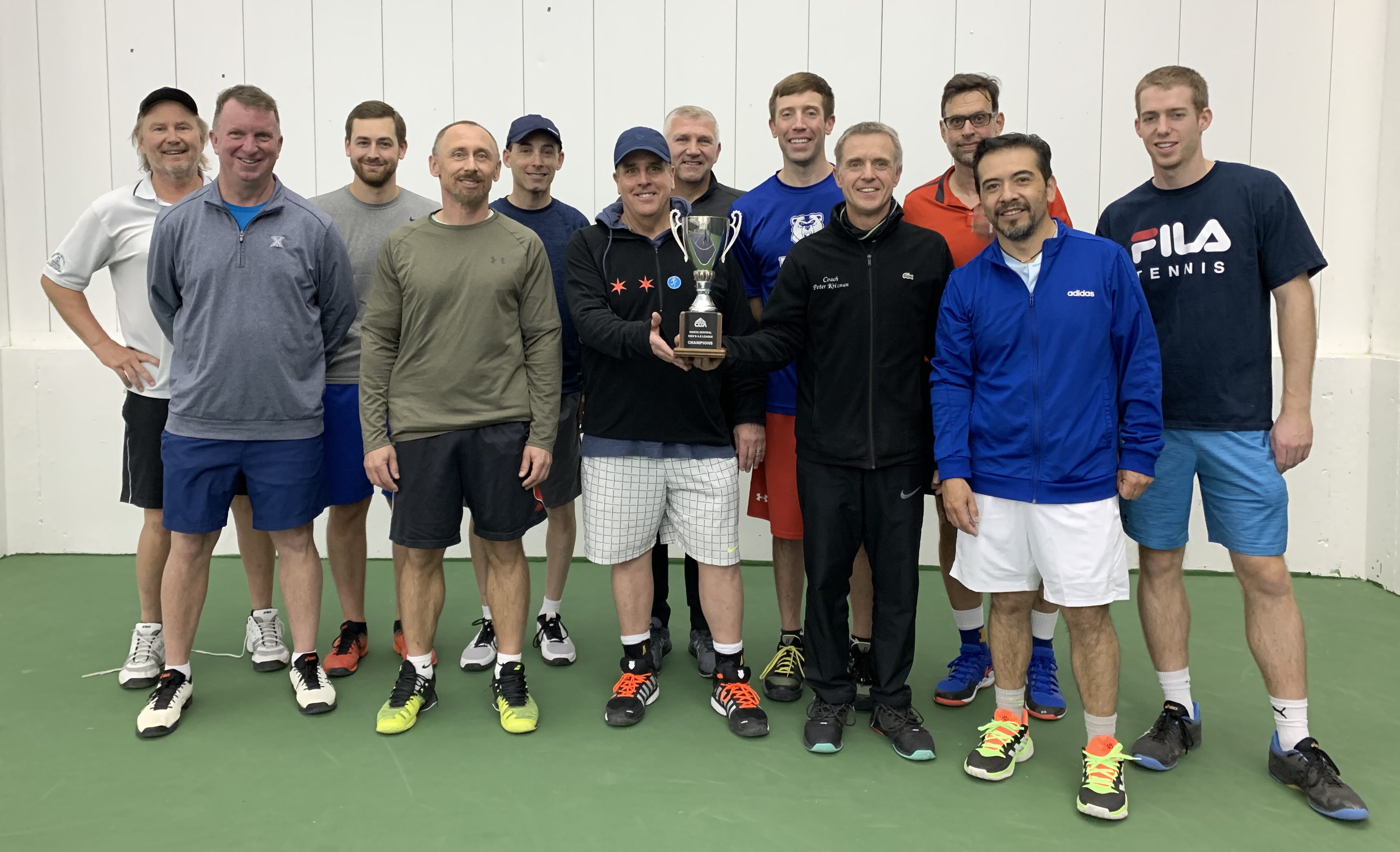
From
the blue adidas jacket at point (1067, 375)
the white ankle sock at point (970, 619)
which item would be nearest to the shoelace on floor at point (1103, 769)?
the blue adidas jacket at point (1067, 375)

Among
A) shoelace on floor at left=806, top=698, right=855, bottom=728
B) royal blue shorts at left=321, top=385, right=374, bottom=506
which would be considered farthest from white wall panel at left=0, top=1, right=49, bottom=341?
shoelace on floor at left=806, top=698, right=855, bottom=728

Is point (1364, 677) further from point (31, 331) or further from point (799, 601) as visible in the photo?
point (31, 331)

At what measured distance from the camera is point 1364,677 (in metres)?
3.42

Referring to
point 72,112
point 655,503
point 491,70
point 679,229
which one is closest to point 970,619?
point 655,503

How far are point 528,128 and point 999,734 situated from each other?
8.10 ft

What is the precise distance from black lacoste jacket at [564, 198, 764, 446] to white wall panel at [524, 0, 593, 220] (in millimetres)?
2043

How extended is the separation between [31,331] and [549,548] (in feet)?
10.7

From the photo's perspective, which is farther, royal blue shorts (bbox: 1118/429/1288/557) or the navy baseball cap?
the navy baseball cap

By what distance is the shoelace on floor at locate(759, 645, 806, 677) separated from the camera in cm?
330

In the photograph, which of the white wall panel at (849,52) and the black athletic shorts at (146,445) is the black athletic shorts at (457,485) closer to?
the black athletic shorts at (146,445)

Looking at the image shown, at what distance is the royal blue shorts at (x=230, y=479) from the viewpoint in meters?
3.04

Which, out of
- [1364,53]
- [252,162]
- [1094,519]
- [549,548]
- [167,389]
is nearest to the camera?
[1094,519]

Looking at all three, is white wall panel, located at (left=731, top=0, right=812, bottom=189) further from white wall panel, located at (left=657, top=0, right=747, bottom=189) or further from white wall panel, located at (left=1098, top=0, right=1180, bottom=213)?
white wall panel, located at (left=1098, top=0, right=1180, bottom=213)

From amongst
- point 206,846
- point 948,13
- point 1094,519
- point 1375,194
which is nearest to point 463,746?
point 206,846
